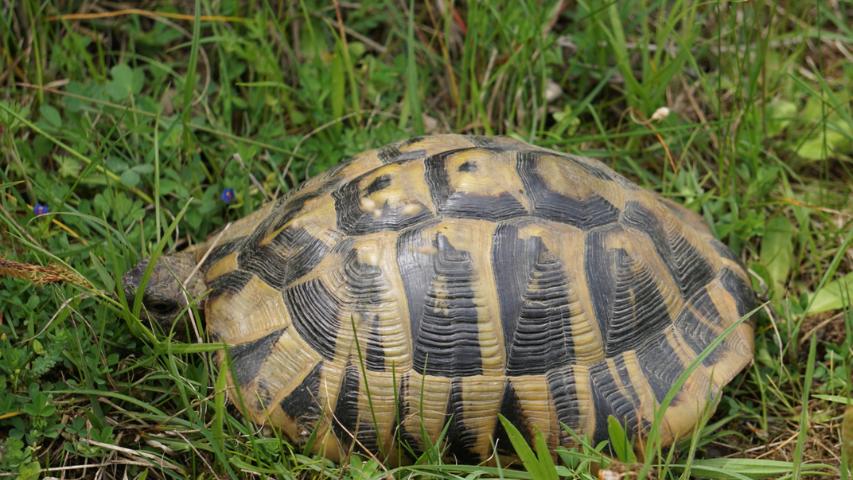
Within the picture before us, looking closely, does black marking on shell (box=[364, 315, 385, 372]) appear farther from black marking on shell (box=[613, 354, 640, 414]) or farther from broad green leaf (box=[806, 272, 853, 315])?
broad green leaf (box=[806, 272, 853, 315])

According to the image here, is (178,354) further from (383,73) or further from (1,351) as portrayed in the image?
(383,73)

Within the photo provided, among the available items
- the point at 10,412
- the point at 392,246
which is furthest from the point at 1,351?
the point at 392,246

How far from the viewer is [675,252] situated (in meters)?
3.48

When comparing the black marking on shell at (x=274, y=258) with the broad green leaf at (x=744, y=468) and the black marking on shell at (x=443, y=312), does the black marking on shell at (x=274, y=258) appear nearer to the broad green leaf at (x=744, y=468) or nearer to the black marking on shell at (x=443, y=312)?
the black marking on shell at (x=443, y=312)

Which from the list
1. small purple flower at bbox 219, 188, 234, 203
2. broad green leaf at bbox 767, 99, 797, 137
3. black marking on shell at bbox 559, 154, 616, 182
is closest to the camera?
black marking on shell at bbox 559, 154, 616, 182

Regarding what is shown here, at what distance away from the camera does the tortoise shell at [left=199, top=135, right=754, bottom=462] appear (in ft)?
10.0

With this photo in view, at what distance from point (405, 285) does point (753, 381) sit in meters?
1.59

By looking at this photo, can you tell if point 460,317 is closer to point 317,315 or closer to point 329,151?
point 317,315

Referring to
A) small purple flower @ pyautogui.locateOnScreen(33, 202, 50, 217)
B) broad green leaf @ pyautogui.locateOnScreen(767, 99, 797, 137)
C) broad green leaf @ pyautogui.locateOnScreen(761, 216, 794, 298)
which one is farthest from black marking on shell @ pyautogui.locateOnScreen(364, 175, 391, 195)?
broad green leaf @ pyautogui.locateOnScreen(767, 99, 797, 137)

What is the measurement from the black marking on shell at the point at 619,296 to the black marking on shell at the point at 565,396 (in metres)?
0.19

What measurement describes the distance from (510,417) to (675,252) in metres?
0.96

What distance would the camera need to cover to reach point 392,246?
3100mm

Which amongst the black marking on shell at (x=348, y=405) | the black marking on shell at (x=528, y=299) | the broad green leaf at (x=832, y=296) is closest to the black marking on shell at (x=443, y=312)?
the black marking on shell at (x=528, y=299)

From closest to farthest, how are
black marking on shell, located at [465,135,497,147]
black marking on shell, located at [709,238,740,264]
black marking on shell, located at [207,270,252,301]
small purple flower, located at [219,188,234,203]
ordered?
1. black marking on shell, located at [207,270,252,301]
2. black marking on shell, located at [465,135,497,147]
3. black marking on shell, located at [709,238,740,264]
4. small purple flower, located at [219,188,234,203]
